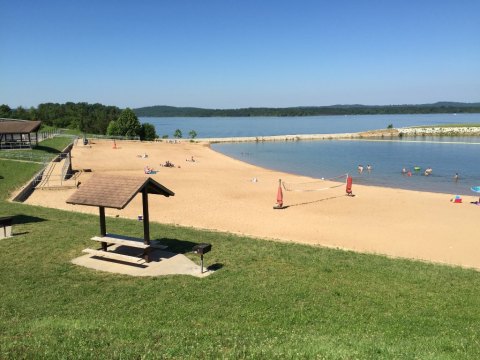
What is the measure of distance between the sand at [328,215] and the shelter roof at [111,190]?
7137mm

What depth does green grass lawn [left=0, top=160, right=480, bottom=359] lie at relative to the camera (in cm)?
602

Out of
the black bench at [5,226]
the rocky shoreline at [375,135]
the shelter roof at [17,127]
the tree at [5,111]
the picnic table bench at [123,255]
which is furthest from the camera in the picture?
the rocky shoreline at [375,135]

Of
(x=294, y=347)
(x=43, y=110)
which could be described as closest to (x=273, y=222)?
(x=294, y=347)

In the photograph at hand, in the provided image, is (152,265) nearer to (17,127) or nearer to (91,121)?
(17,127)

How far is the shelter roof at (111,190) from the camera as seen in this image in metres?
11.3

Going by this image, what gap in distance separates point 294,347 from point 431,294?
5.24 m

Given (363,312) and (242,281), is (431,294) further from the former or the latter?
(242,281)

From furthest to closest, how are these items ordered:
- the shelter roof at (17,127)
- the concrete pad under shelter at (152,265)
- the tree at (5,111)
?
1. the tree at (5,111)
2. the shelter roof at (17,127)
3. the concrete pad under shelter at (152,265)

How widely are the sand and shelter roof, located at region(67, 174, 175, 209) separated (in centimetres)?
714

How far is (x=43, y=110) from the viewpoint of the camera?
122000 millimetres

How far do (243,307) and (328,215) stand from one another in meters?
15.3

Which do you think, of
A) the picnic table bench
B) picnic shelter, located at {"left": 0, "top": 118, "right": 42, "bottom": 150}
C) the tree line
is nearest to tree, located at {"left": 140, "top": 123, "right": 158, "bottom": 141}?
the tree line

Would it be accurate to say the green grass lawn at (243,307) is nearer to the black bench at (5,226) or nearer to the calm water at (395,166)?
the black bench at (5,226)

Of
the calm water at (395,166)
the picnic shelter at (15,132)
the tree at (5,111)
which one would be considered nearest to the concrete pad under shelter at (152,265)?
the calm water at (395,166)
